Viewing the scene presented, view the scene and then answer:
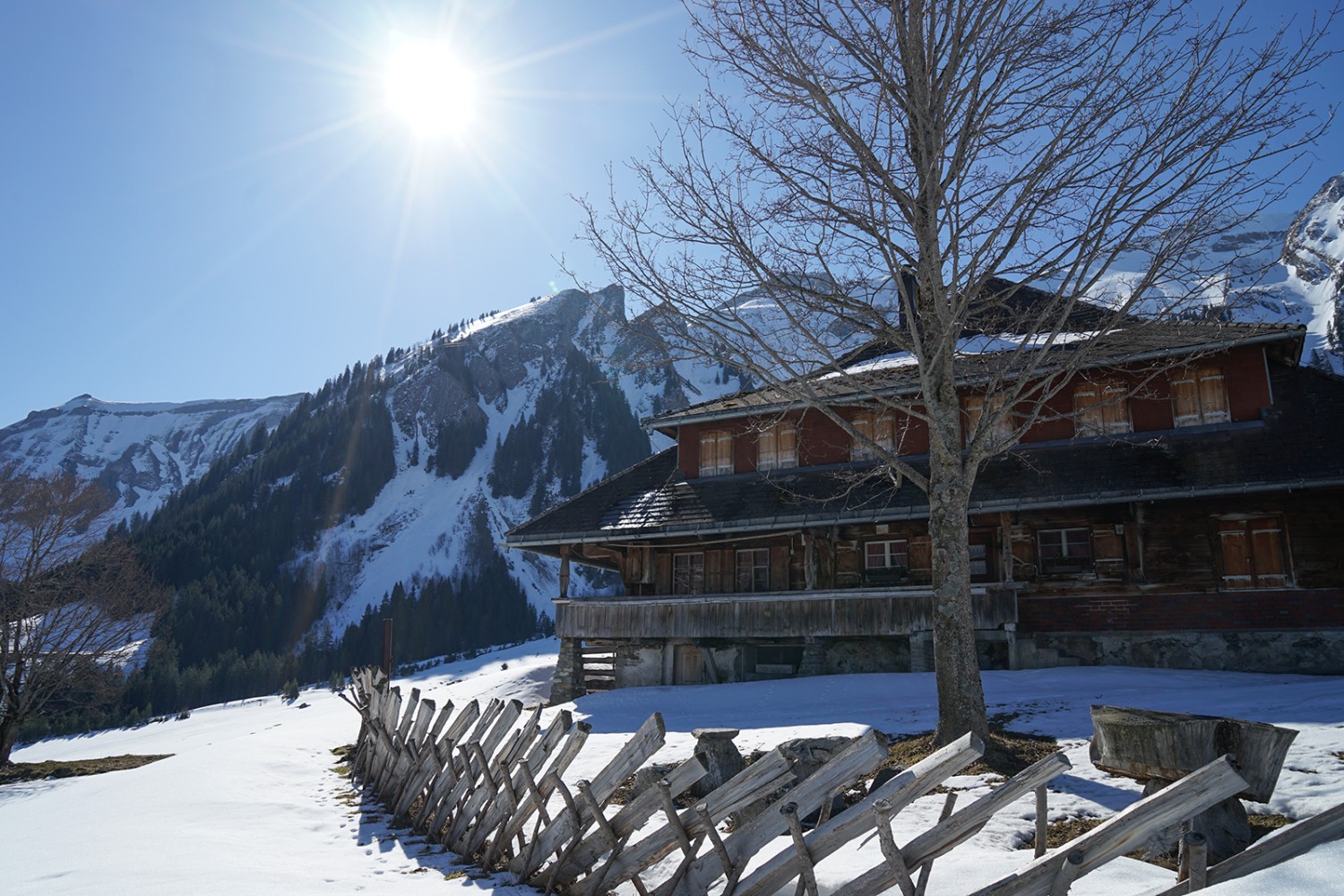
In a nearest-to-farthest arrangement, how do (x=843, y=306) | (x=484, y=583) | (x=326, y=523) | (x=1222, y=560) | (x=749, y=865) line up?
(x=749, y=865), (x=843, y=306), (x=1222, y=560), (x=484, y=583), (x=326, y=523)

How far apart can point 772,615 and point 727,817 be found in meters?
13.9

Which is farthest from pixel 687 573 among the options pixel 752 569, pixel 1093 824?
pixel 1093 824

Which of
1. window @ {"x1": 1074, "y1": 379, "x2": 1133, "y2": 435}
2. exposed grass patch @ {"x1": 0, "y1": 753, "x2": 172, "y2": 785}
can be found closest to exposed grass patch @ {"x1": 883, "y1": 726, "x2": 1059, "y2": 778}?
window @ {"x1": 1074, "y1": 379, "x2": 1133, "y2": 435}

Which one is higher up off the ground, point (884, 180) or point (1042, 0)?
point (1042, 0)

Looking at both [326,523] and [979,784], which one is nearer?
[979,784]

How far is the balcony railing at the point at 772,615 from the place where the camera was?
18.0m

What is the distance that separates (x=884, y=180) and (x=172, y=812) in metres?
11.0

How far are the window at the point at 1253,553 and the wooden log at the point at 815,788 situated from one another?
15.8m

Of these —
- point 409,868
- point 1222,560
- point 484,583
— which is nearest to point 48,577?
point 409,868

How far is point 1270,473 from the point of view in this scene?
52.2 ft

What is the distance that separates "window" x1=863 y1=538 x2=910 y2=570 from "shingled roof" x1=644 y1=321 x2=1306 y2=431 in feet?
11.9

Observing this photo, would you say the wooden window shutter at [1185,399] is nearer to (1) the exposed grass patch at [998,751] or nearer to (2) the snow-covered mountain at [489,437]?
(1) the exposed grass patch at [998,751]

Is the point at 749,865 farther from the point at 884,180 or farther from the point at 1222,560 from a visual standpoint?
the point at 1222,560

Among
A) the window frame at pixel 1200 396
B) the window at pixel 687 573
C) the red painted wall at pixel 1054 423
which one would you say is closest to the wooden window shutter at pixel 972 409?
the red painted wall at pixel 1054 423
